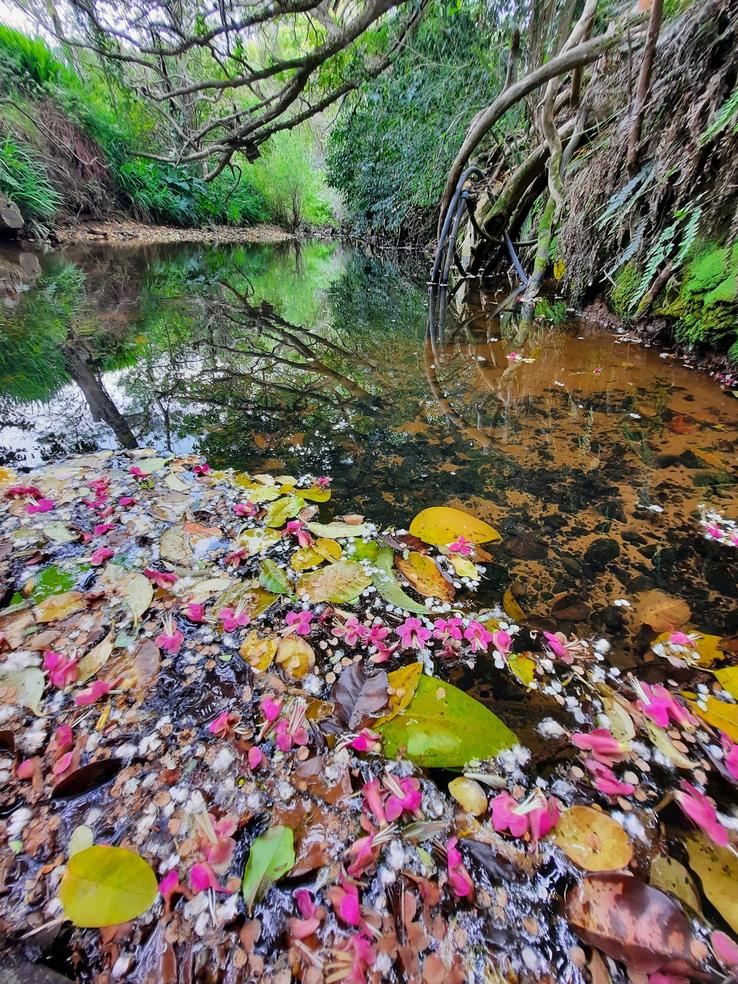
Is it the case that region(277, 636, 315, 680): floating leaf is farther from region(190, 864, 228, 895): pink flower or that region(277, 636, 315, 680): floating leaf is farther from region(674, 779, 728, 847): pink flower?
region(674, 779, 728, 847): pink flower

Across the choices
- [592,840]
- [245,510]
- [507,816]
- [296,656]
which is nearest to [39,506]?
[245,510]

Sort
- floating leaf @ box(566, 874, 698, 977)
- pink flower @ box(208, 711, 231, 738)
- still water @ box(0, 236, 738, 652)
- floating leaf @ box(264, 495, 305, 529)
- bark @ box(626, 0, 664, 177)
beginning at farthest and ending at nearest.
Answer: bark @ box(626, 0, 664, 177) → floating leaf @ box(264, 495, 305, 529) → still water @ box(0, 236, 738, 652) → pink flower @ box(208, 711, 231, 738) → floating leaf @ box(566, 874, 698, 977)

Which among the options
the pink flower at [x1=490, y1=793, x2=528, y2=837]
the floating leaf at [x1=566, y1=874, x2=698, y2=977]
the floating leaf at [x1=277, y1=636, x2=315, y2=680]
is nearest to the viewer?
the floating leaf at [x1=566, y1=874, x2=698, y2=977]

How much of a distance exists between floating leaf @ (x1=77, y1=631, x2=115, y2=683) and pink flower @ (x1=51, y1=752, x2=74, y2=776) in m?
0.15

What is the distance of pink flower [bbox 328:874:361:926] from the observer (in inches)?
21.2

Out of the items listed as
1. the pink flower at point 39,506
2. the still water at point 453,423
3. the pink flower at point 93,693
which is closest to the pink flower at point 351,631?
the still water at point 453,423

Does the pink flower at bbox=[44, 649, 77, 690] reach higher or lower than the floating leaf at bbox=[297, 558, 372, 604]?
lower

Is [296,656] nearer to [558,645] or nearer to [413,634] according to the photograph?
[413,634]

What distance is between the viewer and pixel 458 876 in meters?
0.58

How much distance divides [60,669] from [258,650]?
37 cm

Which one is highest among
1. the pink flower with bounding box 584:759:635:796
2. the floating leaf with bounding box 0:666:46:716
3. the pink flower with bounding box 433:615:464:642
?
the pink flower with bounding box 433:615:464:642

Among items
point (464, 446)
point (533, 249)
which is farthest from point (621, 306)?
point (464, 446)

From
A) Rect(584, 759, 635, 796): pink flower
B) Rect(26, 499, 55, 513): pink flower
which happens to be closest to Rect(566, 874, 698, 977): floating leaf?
Rect(584, 759, 635, 796): pink flower

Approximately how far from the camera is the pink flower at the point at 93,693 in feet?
2.57
